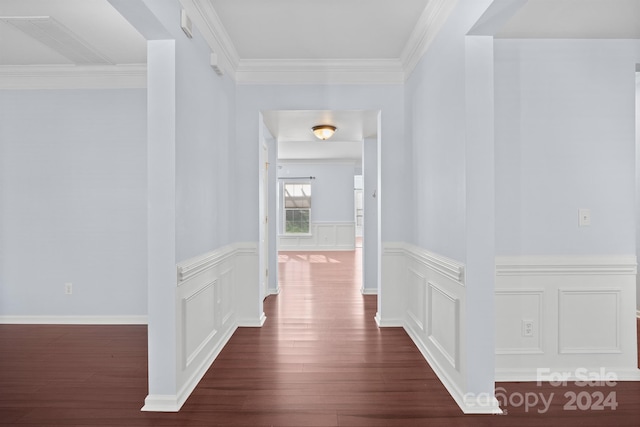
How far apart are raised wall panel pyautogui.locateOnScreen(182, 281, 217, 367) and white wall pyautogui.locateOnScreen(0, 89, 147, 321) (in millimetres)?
1411

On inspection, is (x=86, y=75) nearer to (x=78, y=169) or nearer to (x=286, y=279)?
(x=78, y=169)

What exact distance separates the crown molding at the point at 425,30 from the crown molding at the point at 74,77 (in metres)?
2.83

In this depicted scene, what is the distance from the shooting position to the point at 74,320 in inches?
155

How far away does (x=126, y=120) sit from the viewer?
154 inches

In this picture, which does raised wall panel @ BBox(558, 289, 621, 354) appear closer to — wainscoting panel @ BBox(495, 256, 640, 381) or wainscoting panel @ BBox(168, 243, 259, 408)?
wainscoting panel @ BBox(495, 256, 640, 381)

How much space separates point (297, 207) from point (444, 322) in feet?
27.5

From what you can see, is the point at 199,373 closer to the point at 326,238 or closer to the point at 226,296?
the point at 226,296

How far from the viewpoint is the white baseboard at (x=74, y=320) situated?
391 cm

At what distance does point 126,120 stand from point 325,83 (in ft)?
7.46

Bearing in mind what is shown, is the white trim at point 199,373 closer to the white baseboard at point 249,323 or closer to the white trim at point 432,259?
the white baseboard at point 249,323

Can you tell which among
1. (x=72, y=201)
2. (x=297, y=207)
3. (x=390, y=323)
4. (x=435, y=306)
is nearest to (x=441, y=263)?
(x=435, y=306)

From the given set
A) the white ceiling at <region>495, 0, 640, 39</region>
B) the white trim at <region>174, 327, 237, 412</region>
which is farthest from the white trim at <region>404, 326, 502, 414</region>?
the white ceiling at <region>495, 0, 640, 39</region>

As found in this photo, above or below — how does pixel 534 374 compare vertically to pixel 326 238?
below

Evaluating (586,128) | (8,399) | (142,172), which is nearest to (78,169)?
(142,172)
